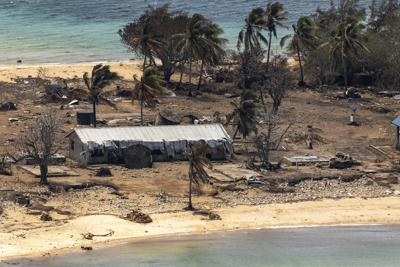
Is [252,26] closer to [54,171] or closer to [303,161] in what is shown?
[303,161]

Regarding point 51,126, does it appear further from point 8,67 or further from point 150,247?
point 8,67

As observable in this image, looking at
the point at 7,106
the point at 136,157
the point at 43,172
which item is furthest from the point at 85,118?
the point at 43,172

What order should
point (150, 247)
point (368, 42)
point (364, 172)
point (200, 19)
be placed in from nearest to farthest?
point (150, 247), point (364, 172), point (200, 19), point (368, 42)

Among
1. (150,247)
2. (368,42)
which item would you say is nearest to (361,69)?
(368,42)

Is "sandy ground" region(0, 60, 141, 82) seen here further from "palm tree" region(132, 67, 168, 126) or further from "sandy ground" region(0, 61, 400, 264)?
"palm tree" region(132, 67, 168, 126)

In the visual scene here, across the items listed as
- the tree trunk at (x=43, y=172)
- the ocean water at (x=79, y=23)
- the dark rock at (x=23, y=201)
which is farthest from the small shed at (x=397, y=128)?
the ocean water at (x=79, y=23)

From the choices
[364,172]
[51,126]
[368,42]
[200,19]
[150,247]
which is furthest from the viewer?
[368,42]

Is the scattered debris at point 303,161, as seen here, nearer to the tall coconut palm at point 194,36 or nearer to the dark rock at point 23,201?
the dark rock at point 23,201
